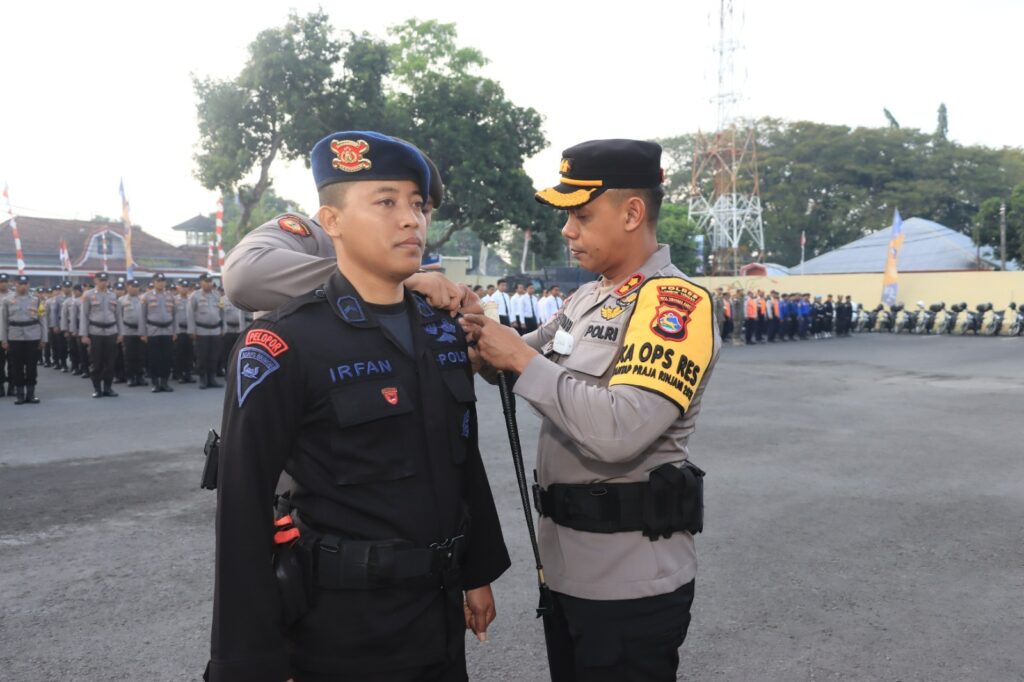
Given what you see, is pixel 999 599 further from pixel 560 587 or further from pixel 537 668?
pixel 560 587

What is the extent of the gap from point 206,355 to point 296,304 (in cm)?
1222

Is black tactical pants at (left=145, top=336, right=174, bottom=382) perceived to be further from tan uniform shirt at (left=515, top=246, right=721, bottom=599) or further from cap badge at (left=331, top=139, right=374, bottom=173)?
cap badge at (left=331, top=139, right=374, bottom=173)

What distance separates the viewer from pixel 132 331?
1328 centimetres

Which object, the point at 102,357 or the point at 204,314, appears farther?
the point at 204,314

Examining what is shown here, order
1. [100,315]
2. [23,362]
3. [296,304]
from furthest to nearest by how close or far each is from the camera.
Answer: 1. [100,315]
2. [23,362]
3. [296,304]

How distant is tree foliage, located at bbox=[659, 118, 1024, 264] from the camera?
2031 inches

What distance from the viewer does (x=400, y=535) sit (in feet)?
5.67

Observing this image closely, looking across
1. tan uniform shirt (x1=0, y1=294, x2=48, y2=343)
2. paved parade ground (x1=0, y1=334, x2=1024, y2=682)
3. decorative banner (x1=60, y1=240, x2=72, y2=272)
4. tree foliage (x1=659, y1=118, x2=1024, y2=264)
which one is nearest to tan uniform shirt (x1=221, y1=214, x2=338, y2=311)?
paved parade ground (x1=0, y1=334, x2=1024, y2=682)

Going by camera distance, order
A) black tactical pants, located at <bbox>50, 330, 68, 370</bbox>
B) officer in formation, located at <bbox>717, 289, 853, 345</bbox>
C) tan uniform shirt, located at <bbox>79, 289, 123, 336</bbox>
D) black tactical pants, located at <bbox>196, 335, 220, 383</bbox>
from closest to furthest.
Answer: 1. tan uniform shirt, located at <bbox>79, 289, 123, 336</bbox>
2. black tactical pants, located at <bbox>196, 335, 220, 383</bbox>
3. black tactical pants, located at <bbox>50, 330, 68, 370</bbox>
4. officer in formation, located at <bbox>717, 289, 853, 345</bbox>

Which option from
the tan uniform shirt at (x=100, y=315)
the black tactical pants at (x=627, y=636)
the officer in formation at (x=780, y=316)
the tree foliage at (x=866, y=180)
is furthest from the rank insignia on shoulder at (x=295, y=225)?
the tree foliage at (x=866, y=180)

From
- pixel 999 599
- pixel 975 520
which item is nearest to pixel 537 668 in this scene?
pixel 999 599

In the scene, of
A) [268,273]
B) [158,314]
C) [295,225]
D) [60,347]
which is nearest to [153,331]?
[158,314]

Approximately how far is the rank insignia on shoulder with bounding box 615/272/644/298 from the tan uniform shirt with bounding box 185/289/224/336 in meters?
12.2

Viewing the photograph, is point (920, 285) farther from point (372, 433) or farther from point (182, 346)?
point (372, 433)
